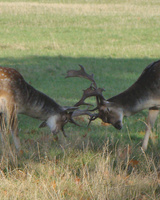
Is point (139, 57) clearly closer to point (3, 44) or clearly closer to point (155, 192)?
point (3, 44)

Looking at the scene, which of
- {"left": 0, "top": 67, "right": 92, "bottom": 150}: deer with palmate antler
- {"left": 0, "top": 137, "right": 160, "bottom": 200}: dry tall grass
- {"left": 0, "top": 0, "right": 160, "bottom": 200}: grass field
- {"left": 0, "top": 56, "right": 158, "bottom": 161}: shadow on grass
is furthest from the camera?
{"left": 0, "top": 56, "right": 158, "bottom": 161}: shadow on grass

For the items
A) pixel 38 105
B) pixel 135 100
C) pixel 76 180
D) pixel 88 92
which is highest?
pixel 88 92

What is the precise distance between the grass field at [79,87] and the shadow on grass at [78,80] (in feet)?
0.07

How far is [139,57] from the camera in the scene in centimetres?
1778

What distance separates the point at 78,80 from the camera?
13680 millimetres

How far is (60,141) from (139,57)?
438 inches

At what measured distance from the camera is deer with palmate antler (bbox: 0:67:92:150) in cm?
732

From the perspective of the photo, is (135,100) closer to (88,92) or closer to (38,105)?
(88,92)

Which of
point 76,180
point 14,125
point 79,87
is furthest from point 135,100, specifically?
point 79,87

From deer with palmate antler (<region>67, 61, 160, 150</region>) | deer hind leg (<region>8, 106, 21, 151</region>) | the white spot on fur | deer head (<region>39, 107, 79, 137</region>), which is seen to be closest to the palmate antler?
deer with palmate antler (<region>67, 61, 160, 150</region>)

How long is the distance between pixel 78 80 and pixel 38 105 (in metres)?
6.07

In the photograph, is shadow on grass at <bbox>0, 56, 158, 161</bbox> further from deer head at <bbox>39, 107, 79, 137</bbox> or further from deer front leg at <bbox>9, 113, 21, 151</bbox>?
deer front leg at <bbox>9, 113, 21, 151</bbox>

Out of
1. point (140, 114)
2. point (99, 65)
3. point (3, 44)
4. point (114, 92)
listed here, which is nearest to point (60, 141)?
point (140, 114)

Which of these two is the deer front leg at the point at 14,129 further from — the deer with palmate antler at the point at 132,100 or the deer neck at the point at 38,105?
the deer with palmate antler at the point at 132,100
